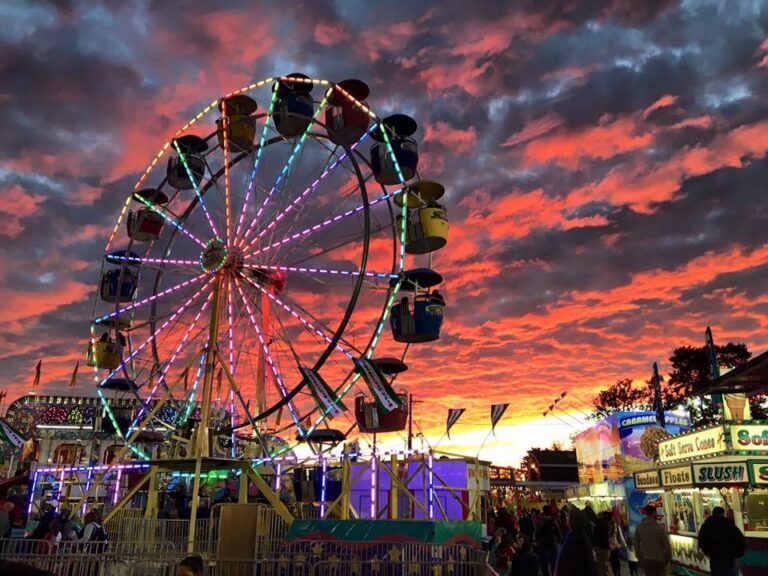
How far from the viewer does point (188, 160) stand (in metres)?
17.6

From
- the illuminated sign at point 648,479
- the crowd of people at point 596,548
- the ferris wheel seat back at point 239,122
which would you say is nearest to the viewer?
the crowd of people at point 596,548

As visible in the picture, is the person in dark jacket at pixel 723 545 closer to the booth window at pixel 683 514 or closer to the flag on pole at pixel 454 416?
the booth window at pixel 683 514

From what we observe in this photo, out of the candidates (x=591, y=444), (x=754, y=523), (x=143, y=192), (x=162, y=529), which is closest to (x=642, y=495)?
(x=591, y=444)

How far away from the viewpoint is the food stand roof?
35.5 ft

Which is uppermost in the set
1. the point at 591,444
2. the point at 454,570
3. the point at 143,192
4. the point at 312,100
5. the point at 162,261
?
the point at 312,100

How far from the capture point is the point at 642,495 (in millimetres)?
24734

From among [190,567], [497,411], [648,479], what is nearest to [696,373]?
[497,411]

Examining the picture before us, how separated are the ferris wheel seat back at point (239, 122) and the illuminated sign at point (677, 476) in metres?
13.1

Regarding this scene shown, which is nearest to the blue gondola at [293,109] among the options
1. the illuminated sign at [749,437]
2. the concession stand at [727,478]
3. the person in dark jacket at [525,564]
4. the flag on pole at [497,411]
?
the concession stand at [727,478]

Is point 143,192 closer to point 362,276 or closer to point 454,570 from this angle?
point 362,276

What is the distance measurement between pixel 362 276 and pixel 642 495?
17.3 metres

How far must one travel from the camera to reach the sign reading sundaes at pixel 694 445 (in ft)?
42.9

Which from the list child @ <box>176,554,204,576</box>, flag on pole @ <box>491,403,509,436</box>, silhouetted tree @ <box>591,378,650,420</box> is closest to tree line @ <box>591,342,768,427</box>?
silhouetted tree @ <box>591,378,650,420</box>

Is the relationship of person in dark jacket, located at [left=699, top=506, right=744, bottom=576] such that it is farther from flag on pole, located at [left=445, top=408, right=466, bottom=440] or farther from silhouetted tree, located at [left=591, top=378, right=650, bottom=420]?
Answer: silhouetted tree, located at [left=591, top=378, right=650, bottom=420]
